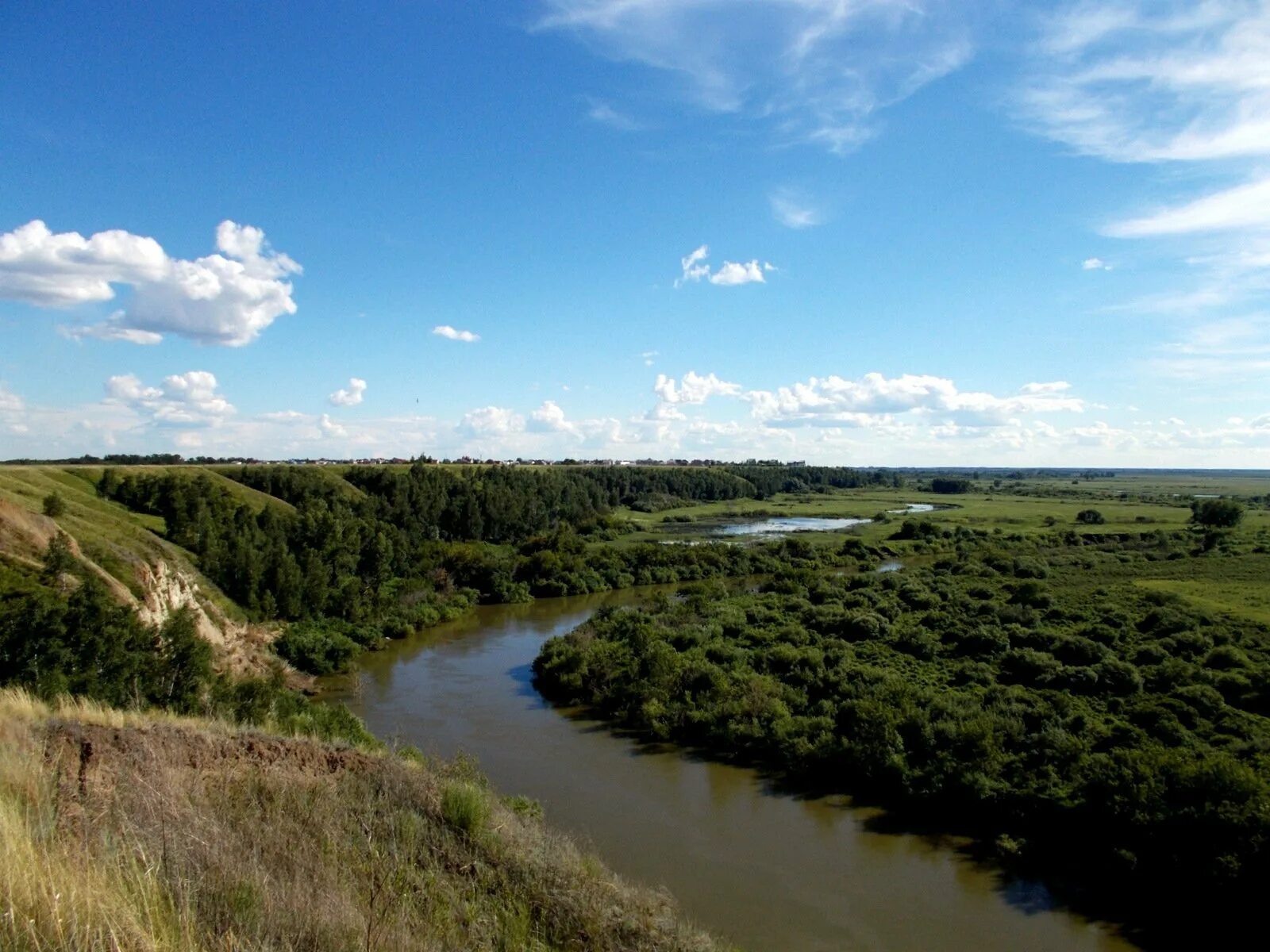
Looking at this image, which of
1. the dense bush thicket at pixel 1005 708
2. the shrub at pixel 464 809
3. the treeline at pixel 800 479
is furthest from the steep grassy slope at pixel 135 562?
the treeline at pixel 800 479

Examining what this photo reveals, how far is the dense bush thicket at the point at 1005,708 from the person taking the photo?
15273 mm

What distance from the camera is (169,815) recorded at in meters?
7.32

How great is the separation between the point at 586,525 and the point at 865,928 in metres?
66.3

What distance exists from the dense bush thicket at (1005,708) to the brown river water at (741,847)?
1407mm

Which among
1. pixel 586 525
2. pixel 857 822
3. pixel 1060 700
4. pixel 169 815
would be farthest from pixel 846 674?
pixel 586 525

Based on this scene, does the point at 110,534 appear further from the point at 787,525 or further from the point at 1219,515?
the point at 1219,515

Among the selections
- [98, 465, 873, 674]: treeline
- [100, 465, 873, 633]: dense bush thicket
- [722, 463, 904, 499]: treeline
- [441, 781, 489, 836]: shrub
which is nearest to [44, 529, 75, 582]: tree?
[98, 465, 873, 674]: treeline

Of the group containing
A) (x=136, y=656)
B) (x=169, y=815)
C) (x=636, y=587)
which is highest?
(x=169, y=815)

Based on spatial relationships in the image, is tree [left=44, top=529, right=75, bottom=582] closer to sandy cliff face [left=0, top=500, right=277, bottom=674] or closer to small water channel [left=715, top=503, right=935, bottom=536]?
sandy cliff face [left=0, top=500, right=277, bottom=674]

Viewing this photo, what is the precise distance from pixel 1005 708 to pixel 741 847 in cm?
981

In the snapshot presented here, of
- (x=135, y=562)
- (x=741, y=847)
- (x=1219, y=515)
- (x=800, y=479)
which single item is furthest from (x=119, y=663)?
(x=800, y=479)

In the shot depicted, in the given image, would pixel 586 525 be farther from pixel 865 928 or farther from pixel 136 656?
pixel 865 928

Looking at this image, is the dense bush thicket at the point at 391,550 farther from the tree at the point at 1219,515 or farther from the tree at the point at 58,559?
the tree at the point at 1219,515

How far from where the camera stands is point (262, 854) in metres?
7.00
